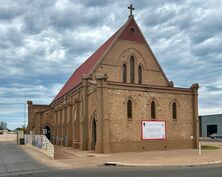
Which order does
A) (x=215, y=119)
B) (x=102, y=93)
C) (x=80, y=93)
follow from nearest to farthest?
(x=102, y=93), (x=80, y=93), (x=215, y=119)

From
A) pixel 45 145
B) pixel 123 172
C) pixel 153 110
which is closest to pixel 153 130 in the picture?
pixel 153 110

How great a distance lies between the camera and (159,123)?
114ft

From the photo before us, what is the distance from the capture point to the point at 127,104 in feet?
108

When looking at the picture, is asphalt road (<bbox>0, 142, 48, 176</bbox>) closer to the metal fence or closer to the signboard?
the metal fence

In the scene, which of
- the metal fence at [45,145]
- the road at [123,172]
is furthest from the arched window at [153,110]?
the road at [123,172]

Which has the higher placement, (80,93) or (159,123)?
(80,93)

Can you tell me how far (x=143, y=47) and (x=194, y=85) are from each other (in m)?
8.47

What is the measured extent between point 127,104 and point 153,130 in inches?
163

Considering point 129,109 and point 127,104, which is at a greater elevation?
point 127,104

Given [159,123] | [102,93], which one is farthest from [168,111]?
[102,93]

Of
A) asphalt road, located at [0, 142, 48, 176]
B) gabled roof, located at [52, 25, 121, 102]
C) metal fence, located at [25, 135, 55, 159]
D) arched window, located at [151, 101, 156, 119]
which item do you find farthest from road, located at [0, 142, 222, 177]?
gabled roof, located at [52, 25, 121, 102]

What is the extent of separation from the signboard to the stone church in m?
0.32

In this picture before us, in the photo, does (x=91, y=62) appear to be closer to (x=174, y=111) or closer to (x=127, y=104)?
(x=127, y=104)

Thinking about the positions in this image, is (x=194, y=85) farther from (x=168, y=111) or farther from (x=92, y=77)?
(x=92, y=77)
